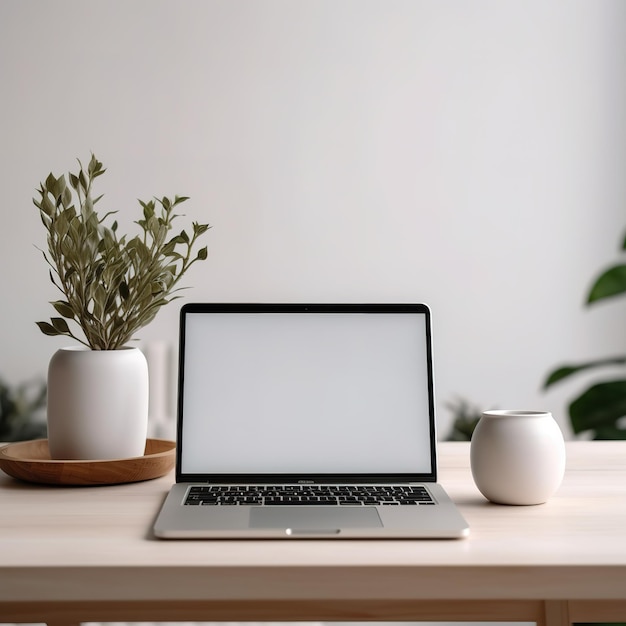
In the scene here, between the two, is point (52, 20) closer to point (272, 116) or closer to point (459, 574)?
point (272, 116)

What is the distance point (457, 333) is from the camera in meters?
2.51

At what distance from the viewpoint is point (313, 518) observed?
0.72 m

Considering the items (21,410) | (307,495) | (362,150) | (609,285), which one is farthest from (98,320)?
(362,150)

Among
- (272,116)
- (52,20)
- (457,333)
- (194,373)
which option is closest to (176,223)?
(272,116)

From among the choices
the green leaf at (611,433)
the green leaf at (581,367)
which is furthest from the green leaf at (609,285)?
the green leaf at (611,433)

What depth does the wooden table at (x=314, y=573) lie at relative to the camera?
23.9 inches

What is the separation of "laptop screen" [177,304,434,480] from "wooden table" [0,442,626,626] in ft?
0.50

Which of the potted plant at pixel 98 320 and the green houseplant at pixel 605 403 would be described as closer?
the potted plant at pixel 98 320

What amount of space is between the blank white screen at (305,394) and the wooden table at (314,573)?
15cm

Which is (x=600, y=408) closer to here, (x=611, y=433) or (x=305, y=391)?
(x=611, y=433)

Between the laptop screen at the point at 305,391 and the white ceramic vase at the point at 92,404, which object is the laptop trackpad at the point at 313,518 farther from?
the white ceramic vase at the point at 92,404

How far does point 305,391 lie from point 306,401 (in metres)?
0.01

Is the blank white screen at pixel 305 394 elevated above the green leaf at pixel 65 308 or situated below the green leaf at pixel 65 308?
below

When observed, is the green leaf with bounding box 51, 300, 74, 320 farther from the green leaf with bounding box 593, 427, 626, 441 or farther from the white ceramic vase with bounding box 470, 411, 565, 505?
the green leaf with bounding box 593, 427, 626, 441
